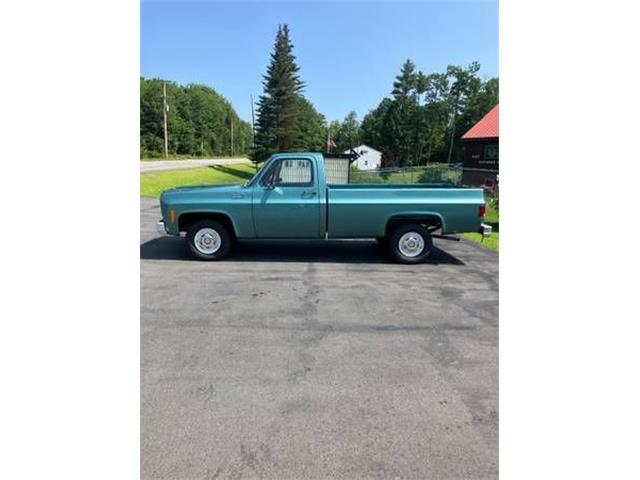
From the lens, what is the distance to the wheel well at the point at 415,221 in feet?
23.3

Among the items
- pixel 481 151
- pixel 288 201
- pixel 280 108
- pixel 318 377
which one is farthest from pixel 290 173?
pixel 280 108

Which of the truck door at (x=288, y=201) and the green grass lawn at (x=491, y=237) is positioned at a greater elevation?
the truck door at (x=288, y=201)

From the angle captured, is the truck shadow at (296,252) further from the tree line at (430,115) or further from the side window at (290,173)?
the tree line at (430,115)

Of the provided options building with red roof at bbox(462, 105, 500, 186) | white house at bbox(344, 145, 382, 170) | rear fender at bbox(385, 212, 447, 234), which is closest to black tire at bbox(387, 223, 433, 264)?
rear fender at bbox(385, 212, 447, 234)

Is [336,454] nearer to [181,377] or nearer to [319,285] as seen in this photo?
[181,377]

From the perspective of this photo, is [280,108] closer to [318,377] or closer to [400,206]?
[400,206]

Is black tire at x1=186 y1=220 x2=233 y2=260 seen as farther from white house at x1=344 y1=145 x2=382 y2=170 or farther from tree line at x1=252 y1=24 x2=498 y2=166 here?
white house at x1=344 y1=145 x2=382 y2=170

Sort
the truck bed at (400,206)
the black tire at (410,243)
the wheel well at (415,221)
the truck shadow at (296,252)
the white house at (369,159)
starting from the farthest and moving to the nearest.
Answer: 1. the white house at (369,159)
2. the truck shadow at (296,252)
3. the black tire at (410,243)
4. the wheel well at (415,221)
5. the truck bed at (400,206)

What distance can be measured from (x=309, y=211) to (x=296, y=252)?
1.21m

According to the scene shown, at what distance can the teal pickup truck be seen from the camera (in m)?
7.00

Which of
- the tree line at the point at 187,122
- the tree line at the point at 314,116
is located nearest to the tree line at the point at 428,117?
the tree line at the point at 314,116

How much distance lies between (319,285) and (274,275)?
34.1 inches

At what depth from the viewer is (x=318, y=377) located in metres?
3.22

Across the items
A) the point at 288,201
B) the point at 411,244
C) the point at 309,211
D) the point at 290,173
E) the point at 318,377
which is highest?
the point at 290,173
